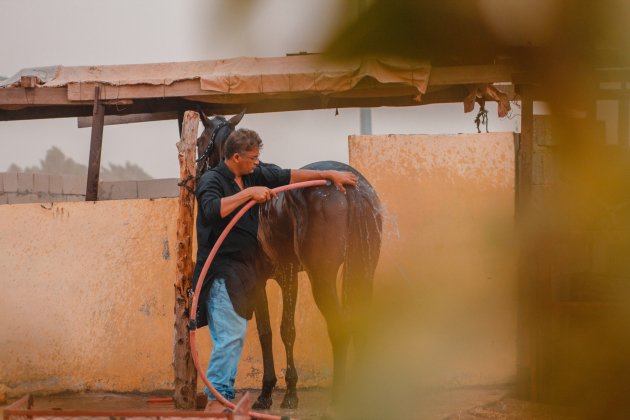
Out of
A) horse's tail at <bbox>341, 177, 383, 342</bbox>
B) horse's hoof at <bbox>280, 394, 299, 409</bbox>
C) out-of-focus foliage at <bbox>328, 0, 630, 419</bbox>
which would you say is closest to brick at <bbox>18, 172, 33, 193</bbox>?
horse's hoof at <bbox>280, 394, 299, 409</bbox>

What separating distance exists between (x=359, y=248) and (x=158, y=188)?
15.7ft

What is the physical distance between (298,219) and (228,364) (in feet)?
4.36

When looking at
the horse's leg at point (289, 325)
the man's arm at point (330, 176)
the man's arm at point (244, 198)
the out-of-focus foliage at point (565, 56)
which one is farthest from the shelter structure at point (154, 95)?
the out-of-focus foliage at point (565, 56)

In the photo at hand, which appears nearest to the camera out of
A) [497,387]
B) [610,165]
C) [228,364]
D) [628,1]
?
[628,1]

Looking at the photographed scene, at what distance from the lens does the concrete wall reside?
9.38 meters

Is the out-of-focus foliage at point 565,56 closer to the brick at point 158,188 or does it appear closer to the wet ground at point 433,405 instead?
the wet ground at point 433,405

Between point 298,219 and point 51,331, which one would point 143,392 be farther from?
point 298,219

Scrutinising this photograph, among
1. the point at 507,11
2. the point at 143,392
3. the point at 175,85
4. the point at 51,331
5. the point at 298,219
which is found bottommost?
the point at 143,392

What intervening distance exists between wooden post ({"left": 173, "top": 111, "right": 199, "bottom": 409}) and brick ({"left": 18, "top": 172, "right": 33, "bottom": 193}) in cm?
514

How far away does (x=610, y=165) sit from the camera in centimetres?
92

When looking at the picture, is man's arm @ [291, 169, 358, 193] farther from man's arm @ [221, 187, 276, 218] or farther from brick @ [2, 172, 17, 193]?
brick @ [2, 172, 17, 193]

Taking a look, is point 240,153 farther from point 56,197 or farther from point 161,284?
point 56,197

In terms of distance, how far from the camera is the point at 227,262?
14.0 feet

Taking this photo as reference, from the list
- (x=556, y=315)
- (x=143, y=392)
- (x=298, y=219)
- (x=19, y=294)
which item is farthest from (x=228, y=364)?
(x=19, y=294)
